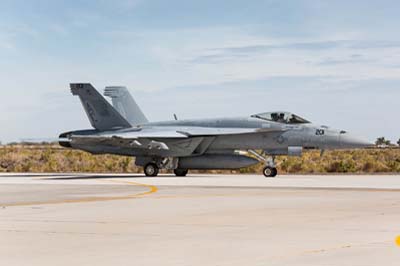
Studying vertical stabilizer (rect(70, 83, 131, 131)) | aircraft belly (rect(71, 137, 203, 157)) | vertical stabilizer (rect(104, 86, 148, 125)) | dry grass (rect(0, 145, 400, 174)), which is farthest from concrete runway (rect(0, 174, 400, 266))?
dry grass (rect(0, 145, 400, 174))

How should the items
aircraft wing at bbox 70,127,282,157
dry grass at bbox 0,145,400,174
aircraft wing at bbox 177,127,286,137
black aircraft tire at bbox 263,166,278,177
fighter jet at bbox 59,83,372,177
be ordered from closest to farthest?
1. black aircraft tire at bbox 263,166,278,177
2. fighter jet at bbox 59,83,372,177
3. aircraft wing at bbox 177,127,286,137
4. aircraft wing at bbox 70,127,282,157
5. dry grass at bbox 0,145,400,174

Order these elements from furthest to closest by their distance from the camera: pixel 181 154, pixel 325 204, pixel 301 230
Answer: pixel 181 154
pixel 325 204
pixel 301 230

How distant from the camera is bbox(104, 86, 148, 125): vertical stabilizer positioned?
133ft

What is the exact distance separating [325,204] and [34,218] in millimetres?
6264

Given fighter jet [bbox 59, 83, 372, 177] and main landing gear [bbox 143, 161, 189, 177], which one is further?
main landing gear [bbox 143, 161, 189, 177]

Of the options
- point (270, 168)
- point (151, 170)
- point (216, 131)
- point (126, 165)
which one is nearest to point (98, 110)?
point (151, 170)

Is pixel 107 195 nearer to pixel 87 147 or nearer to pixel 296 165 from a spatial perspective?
pixel 87 147

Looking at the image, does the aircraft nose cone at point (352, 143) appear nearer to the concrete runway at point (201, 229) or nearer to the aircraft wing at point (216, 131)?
the aircraft wing at point (216, 131)

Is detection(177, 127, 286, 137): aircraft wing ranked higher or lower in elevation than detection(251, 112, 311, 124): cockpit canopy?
lower

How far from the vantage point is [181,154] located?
36.5 metres

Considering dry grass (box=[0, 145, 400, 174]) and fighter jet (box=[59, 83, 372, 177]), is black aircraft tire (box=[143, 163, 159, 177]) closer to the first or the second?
fighter jet (box=[59, 83, 372, 177])

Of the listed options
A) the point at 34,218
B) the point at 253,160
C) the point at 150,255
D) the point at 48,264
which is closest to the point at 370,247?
the point at 150,255

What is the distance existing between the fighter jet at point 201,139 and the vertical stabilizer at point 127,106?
2.28m

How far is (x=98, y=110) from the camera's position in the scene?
37.8 metres
